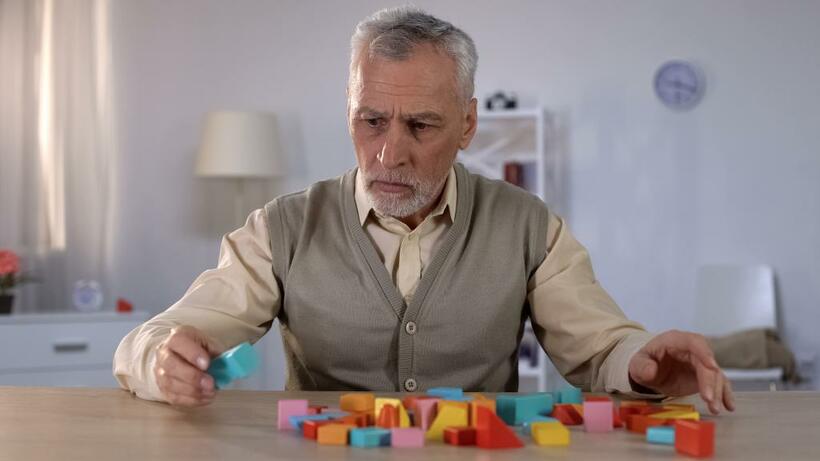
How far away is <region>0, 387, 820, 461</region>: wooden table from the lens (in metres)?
1.29

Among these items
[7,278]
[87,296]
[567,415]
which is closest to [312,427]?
[567,415]

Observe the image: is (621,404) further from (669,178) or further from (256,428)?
(669,178)

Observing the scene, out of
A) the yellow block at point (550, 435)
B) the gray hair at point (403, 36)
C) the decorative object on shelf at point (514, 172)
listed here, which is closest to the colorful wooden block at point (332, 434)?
the yellow block at point (550, 435)

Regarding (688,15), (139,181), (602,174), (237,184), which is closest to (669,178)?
(602,174)

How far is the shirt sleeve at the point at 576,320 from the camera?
204 centimetres

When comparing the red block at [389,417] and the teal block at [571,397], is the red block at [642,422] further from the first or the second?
the red block at [389,417]

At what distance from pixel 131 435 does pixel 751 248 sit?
14.8 feet

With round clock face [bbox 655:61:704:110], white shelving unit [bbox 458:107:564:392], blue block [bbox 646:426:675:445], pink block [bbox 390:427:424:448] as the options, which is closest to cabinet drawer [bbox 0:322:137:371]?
white shelving unit [bbox 458:107:564:392]

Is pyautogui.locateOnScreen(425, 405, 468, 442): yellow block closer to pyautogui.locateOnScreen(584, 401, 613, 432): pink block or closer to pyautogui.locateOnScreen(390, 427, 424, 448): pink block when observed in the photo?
pyautogui.locateOnScreen(390, 427, 424, 448): pink block

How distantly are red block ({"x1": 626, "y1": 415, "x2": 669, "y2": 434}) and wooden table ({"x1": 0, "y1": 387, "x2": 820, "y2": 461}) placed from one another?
0.02m

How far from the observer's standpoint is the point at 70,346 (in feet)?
15.9

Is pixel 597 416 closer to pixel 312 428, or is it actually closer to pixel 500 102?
pixel 312 428

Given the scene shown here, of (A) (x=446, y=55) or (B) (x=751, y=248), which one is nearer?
(A) (x=446, y=55)

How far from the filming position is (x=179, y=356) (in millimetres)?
1578
